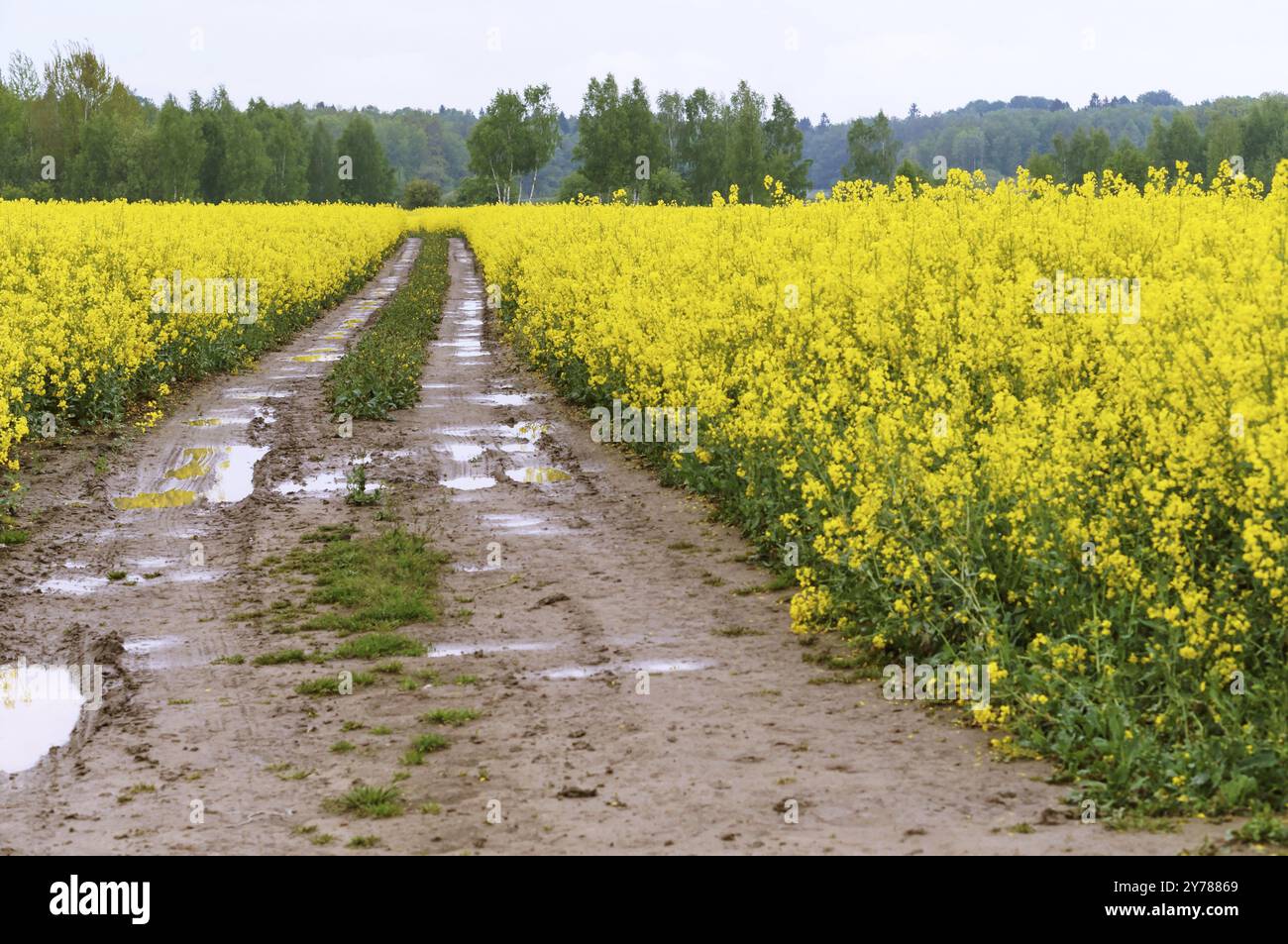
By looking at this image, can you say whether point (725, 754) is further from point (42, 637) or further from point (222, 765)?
point (42, 637)

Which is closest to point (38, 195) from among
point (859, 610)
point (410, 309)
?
point (410, 309)

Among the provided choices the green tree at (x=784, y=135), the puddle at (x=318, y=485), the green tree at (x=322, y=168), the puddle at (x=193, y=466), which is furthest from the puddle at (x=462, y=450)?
the green tree at (x=322, y=168)

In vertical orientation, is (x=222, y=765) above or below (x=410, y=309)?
below

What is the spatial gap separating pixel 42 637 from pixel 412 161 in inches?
7477

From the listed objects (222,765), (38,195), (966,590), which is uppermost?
(38,195)

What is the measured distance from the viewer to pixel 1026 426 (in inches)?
335

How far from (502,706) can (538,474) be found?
6.60 metres

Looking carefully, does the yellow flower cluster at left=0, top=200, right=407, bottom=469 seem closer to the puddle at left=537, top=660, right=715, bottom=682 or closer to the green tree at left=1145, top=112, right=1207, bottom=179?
the puddle at left=537, top=660, right=715, bottom=682

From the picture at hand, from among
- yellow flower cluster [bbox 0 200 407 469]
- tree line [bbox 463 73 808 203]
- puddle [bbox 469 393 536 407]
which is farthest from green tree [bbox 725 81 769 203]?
puddle [bbox 469 393 536 407]

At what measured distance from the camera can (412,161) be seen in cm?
19125

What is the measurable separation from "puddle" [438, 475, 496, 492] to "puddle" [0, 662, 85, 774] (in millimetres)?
Answer: 5373

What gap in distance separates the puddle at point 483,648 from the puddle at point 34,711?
80.9 inches
